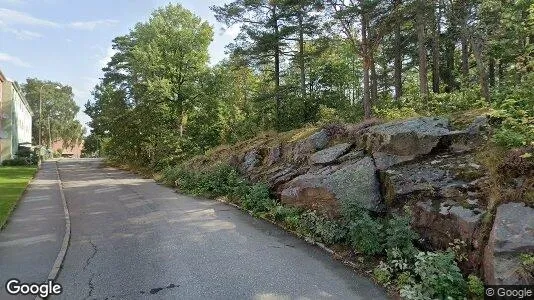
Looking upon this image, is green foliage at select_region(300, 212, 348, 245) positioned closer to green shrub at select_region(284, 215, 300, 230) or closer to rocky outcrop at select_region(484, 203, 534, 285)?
green shrub at select_region(284, 215, 300, 230)

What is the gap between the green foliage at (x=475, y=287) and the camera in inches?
207

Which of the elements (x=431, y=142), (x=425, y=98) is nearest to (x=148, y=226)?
(x=431, y=142)

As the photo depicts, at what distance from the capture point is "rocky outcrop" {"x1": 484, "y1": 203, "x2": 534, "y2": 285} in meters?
4.93

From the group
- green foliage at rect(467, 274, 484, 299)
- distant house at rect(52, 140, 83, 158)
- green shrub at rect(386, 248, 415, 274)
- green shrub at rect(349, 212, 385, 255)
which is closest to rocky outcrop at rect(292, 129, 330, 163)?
green shrub at rect(349, 212, 385, 255)

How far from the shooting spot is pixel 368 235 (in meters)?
7.20

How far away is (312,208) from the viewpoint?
9.79 metres

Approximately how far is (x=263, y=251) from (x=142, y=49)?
2661cm

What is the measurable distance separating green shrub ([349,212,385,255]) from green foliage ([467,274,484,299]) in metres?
1.87

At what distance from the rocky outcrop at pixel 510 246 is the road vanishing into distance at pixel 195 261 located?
175 cm

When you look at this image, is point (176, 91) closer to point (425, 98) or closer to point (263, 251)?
point (425, 98)

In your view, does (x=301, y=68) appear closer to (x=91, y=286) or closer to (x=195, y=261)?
(x=195, y=261)

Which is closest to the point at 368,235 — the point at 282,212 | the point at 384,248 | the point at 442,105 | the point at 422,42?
the point at 384,248

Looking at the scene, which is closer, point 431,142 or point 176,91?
point 431,142

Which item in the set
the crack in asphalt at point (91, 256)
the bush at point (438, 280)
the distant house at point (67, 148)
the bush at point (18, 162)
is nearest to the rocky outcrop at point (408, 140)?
the bush at point (438, 280)
